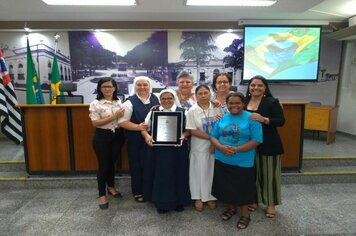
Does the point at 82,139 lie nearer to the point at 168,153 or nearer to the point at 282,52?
Result: the point at 168,153

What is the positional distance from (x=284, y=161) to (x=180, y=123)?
1896 millimetres

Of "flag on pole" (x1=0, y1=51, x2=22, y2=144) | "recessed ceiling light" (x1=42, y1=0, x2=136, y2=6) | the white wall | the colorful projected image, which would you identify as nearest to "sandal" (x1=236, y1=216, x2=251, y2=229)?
"recessed ceiling light" (x1=42, y1=0, x2=136, y2=6)

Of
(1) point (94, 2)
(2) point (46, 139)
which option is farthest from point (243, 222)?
(1) point (94, 2)

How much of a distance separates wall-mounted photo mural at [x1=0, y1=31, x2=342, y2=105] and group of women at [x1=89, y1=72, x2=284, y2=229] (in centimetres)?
293

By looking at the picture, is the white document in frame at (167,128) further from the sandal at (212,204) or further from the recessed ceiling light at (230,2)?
the recessed ceiling light at (230,2)

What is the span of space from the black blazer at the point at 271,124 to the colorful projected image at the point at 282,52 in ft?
10.3

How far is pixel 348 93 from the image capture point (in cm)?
542

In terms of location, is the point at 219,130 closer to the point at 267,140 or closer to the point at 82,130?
the point at 267,140

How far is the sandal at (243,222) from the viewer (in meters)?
2.36

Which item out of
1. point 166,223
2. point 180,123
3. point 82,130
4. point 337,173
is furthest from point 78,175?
point 337,173

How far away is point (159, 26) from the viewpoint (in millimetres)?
5316

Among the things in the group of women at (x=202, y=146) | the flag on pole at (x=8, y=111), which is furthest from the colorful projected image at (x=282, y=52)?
the flag on pole at (x=8, y=111)

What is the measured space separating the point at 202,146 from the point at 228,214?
0.74m

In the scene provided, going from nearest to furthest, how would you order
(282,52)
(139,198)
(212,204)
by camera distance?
1. (212,204)
2. (139,198)
3. (282,52)
